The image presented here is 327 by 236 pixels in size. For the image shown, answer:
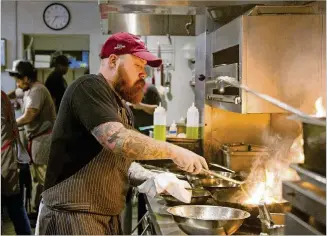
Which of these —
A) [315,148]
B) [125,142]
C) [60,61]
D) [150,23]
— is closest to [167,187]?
[125,142]

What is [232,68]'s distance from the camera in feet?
9.36

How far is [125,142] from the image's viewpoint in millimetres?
2189

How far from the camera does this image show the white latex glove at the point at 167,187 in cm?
259

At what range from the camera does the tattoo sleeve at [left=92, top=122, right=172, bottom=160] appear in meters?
2.18

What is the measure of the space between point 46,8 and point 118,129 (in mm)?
6328

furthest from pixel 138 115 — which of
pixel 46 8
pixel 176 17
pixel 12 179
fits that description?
pixel 46 8

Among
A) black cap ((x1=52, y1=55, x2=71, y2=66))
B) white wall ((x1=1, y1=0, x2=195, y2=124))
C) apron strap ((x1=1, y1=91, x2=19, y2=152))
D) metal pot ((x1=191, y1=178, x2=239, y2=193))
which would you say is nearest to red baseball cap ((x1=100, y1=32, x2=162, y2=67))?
metal pot ((x1=191, y1=178, x2=239, y2=193))

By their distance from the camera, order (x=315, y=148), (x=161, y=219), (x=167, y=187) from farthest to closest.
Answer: (x=167, y=187) < (x=161, y=219) < (x=315, y=148)

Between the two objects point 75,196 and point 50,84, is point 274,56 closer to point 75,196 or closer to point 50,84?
point 75,196

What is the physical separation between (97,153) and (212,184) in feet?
3.24

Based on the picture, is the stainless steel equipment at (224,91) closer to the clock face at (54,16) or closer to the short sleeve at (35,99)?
the short sleeve at (35,99)

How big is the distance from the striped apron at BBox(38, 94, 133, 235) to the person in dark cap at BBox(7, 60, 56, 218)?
115 inches

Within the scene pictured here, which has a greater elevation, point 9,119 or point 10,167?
point 9,119

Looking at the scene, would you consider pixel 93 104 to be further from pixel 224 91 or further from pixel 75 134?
pixel 224 91
